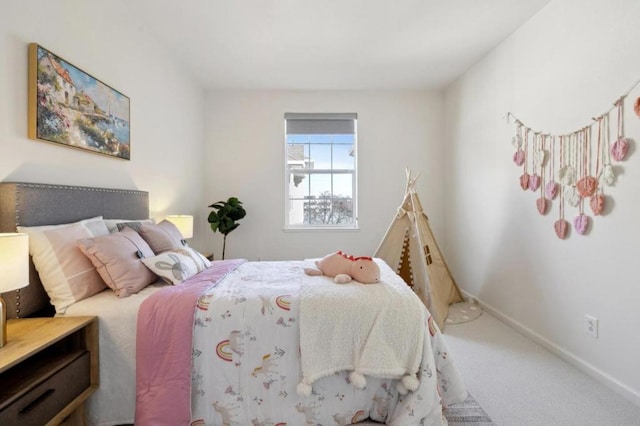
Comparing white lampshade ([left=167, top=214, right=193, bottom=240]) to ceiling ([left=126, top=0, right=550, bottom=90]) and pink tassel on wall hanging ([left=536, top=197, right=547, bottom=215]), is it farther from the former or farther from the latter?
pink tassel on wall hanging ([left=536, top=197, right=547, bottom=215])

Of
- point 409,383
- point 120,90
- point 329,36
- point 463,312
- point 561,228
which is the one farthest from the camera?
point 463,312

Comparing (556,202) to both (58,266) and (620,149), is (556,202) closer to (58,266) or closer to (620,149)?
(620,149)

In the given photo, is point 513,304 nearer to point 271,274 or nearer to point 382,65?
point 271,274

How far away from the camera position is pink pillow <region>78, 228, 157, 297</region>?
1.56 metres

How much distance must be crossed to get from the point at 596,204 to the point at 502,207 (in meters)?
0.98

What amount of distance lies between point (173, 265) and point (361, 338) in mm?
1116

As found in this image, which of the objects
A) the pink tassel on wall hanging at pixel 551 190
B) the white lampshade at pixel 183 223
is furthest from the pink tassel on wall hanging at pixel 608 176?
the white lampshade at pixel 183 223

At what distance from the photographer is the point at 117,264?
1.58m

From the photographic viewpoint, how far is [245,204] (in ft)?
13.1

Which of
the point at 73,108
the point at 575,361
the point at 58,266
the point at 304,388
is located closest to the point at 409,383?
the point at 304,388

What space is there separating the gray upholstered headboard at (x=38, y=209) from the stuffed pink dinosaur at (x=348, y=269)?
1.39 m

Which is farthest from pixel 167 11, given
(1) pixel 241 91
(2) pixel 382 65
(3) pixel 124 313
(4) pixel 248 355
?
(4) pixel 248 355

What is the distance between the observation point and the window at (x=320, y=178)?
4.10 meters

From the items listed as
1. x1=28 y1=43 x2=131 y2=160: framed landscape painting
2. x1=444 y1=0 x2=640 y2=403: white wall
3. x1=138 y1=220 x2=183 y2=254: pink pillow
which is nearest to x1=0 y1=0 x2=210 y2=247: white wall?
x1=28 y1=43 x2=131 y2=160: framed landscape painting
